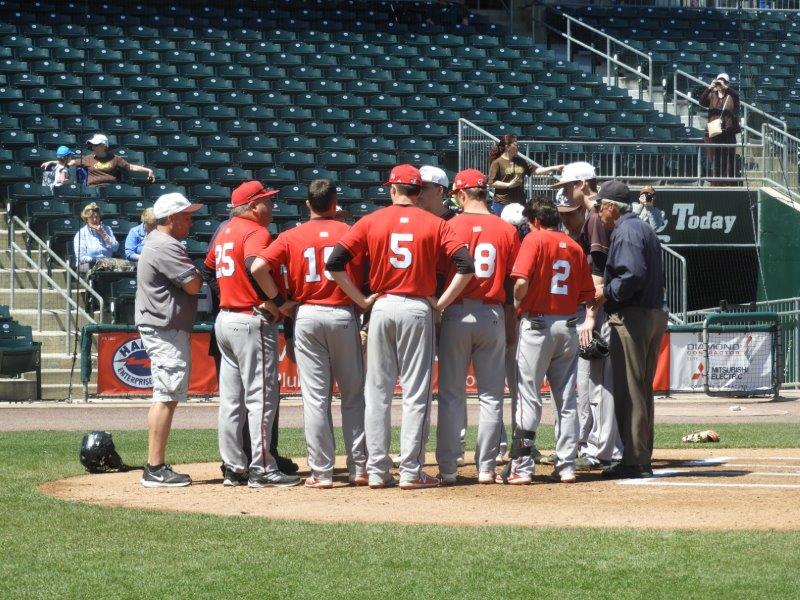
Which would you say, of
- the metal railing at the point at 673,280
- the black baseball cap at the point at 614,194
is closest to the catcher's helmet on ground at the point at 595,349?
the black baseball cap at the point at 614,194

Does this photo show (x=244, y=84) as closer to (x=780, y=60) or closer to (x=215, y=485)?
(x=780, y=60)

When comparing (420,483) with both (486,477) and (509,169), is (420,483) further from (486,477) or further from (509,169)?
(509,169)

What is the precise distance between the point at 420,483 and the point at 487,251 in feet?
5.43

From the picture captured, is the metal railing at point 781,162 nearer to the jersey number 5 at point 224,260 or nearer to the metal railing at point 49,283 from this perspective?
the metal railing at point 49,283

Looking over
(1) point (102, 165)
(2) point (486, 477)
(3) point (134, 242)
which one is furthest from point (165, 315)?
(1) point (102, 165)

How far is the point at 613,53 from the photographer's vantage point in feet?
95.1

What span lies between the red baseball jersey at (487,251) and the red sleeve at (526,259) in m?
0.13

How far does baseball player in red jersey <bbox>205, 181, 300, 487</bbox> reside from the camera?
9.04m

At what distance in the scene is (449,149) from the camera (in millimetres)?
23844

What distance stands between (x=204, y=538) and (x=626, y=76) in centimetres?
2311

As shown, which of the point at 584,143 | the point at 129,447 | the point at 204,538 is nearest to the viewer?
the point at 204,538

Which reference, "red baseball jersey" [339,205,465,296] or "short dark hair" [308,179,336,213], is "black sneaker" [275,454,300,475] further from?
"short dark hair" [308,179,336,213]

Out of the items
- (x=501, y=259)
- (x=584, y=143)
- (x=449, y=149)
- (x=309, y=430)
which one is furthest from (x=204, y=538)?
(x=449, y=149)

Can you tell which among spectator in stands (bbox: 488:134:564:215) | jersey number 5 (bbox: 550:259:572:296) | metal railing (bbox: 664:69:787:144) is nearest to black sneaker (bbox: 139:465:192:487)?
jersey number 5 (bbox: 550:259:572:296)
